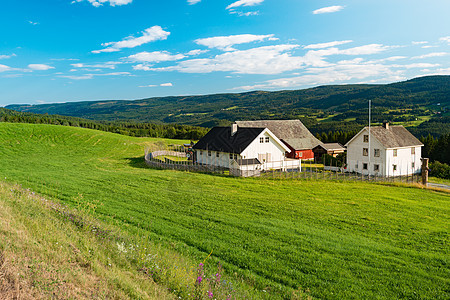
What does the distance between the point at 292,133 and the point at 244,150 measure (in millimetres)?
26593

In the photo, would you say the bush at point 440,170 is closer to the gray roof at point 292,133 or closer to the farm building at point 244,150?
the farm building at point 244,150

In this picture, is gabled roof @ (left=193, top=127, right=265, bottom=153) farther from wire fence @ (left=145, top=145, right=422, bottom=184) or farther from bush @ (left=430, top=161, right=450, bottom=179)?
bush @ (left=430, top=161, right=450, bottom=179)

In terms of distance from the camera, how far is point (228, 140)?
4156 cm

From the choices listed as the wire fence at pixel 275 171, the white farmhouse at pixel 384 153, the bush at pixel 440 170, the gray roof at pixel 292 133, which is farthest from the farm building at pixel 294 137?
the bush at pixel 440 170

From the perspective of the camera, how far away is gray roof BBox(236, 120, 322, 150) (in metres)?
58.1

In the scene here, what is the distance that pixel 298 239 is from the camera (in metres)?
12.1

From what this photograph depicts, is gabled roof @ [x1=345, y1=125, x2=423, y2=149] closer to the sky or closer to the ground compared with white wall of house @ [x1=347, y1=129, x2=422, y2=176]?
closer to the sky

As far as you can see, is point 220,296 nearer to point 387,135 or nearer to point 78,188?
point 78,188

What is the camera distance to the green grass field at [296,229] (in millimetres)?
8938

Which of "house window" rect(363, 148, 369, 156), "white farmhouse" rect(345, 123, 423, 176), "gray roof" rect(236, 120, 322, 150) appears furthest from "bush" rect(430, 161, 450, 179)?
"gray roof" rect(236, 120, 322, 150)

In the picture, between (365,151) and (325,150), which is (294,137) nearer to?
(325,150)

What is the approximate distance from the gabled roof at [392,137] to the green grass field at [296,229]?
606 inches

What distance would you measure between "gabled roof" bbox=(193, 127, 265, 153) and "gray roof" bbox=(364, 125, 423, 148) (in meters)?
16.6

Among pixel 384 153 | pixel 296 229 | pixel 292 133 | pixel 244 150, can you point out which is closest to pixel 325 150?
pixel 292 133
